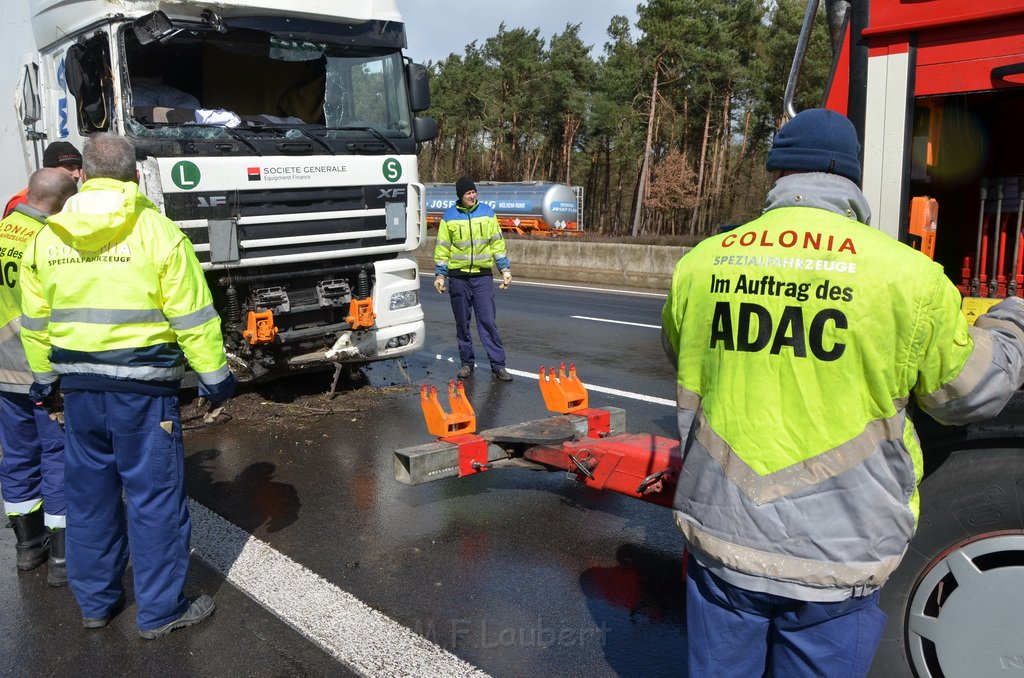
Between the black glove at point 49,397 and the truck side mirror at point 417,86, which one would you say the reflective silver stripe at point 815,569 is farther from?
the truck side mirror at point 417,86

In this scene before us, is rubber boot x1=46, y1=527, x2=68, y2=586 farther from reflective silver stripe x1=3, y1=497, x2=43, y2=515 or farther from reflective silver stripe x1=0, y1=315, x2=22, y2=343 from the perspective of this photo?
reflective silver stripe x1=0, y1=315, x2=22, y2=343

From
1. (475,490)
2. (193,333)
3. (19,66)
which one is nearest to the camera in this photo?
(193,333)

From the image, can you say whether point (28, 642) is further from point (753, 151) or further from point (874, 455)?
point (753, 151)

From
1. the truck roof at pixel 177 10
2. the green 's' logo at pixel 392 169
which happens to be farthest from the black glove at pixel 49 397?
the green 's' logo at pixel 392 169

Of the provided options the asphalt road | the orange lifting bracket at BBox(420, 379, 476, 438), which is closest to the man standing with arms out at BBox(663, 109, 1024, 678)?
the asphalt road

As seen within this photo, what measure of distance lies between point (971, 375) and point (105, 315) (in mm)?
3044

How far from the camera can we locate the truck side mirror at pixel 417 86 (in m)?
7.47

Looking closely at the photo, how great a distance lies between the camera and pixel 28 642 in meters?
3.61

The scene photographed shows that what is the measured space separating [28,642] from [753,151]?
156 feet

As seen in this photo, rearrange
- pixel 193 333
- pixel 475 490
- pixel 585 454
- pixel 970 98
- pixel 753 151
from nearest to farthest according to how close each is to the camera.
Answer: pixel 970 98 < pixel 193 333 < pixel 585 454 < pixel 475 490 < pixel 753 151

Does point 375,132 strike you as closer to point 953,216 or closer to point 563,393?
point 563,393

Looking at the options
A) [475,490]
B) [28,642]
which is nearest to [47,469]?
[28,642]

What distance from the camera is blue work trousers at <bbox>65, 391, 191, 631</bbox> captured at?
3.52 m

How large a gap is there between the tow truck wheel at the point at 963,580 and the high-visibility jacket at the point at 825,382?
1.63 feet
